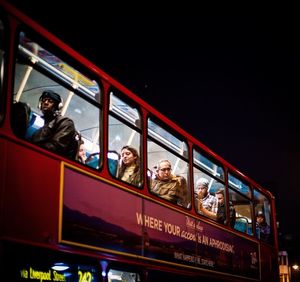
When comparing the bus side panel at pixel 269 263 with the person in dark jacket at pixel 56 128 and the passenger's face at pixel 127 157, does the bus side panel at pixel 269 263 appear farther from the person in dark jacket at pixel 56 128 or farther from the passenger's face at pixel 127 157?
the person in dark jacket at pixel 56 128

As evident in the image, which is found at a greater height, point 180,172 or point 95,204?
point 180,172

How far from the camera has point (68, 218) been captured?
537cm

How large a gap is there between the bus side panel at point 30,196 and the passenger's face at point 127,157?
5.69 feet

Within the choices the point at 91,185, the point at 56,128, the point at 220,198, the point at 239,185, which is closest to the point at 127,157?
the point at 91,185

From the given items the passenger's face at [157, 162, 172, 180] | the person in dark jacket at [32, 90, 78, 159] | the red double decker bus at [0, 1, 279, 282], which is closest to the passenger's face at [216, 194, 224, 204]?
the red double decker bus at [0, 1, 279, 282]

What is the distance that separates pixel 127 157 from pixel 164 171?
3.54 feet

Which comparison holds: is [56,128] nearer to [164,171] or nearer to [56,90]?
[56,90]

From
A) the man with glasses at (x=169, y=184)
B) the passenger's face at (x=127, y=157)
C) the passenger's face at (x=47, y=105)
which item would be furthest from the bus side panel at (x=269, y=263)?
the passenger's face at (x=47, y=105)

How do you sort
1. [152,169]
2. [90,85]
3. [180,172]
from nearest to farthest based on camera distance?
1. [90,85]
2. [152,169]
3. [180,172]

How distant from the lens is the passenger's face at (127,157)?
6.97 m

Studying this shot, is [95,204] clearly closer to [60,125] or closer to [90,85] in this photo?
[60,125]

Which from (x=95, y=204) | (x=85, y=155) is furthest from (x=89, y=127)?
(x=95, y=204)

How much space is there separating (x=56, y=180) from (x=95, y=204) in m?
0.71

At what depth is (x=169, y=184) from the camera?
7.85 metres
